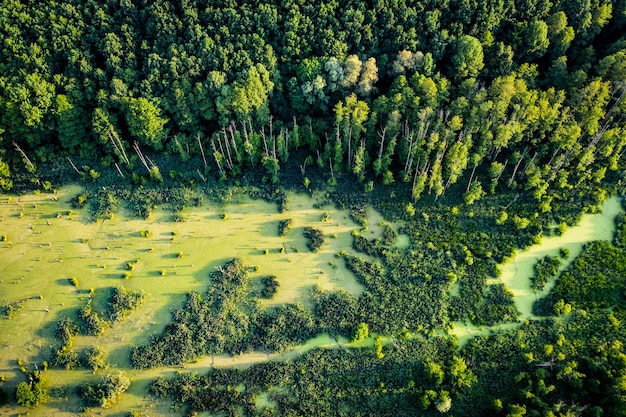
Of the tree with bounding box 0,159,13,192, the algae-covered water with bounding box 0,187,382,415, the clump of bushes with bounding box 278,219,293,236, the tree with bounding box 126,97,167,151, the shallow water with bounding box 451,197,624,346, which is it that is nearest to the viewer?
the algae-covered water with bounding box 0,187,382,415

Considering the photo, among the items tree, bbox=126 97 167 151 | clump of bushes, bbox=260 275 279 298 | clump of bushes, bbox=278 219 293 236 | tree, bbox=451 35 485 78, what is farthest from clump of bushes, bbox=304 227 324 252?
tree, bbox=451 35 485 78

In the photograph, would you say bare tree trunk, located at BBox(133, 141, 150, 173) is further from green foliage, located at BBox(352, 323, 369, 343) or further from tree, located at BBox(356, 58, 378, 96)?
green foliage, located at BBox(352, 323, 369, 343)

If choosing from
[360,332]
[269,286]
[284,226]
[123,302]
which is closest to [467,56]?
[284,226]

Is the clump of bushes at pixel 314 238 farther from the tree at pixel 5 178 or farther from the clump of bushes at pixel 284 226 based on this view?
the tree at pixel 5 178

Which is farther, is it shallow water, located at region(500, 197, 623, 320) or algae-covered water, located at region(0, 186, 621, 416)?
shallow water, located at region(500, 197, 623, 320)

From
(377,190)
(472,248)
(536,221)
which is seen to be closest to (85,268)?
(377,190)

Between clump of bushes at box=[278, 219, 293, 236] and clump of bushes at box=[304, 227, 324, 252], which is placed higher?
clump of bushes at box=[278, 219, 293, 236]
